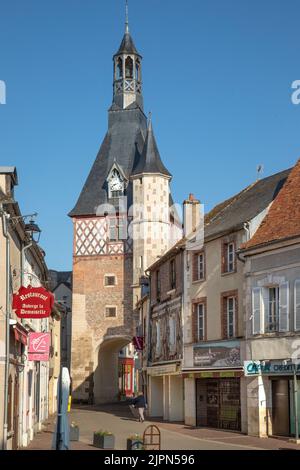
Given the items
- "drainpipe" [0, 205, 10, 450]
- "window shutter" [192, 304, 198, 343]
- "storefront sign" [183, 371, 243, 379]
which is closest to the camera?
"drainpipe" [0, 205, 10, 450]

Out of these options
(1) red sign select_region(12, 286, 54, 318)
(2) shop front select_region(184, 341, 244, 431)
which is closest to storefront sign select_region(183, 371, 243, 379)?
(2) shop front select_region(184, 341, 244, 431)

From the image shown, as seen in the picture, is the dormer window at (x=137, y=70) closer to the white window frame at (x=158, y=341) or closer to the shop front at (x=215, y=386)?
the white window frame at (x=158, y=341)

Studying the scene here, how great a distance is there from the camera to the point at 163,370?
3058 cm

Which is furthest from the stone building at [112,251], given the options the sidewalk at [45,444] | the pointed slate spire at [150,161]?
the sidewalk at [45,444]

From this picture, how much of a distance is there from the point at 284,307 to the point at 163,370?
10.3 meters

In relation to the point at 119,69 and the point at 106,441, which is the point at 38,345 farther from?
the point at 119,69

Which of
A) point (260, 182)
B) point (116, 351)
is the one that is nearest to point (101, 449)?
point (260, 182)

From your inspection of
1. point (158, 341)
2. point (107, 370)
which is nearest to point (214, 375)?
point (158, 341)

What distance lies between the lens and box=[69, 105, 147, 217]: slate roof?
49.1 meters

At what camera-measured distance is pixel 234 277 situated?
965 inches

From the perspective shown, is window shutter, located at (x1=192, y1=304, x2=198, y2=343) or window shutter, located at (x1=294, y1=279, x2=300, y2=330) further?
window shutter, located at (x1=192, y1=304, x2=198, y2=343)

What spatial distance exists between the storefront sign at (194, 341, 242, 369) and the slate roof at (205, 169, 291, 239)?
3.73 metres

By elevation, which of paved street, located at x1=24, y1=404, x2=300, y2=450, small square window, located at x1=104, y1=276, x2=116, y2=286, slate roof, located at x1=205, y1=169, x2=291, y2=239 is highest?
slate roof, located at x1=205, y1=169, x2=291, y2=239

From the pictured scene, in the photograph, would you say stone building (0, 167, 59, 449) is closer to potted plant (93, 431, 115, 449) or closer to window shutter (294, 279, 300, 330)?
potted plant (93, 431, 115, 449)
